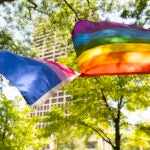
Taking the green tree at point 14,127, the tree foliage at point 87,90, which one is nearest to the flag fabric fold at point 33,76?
the tree foliage at point 87,90

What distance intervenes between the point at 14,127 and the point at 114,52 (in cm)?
1925

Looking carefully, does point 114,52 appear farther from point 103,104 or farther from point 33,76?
point 103,104

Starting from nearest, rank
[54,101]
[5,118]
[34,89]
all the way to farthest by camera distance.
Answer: [34,89] < [5,118] < [54,101]

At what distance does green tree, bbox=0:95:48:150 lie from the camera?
22.2 m

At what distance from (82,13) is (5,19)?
445 cm

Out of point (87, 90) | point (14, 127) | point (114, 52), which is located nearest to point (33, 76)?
point (114, 52)

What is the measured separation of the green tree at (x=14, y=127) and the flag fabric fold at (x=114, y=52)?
17.4m

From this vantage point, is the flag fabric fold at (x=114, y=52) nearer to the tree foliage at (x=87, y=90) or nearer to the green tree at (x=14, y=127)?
the tree foliage at (x=87, y=90)

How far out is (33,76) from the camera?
4.12m

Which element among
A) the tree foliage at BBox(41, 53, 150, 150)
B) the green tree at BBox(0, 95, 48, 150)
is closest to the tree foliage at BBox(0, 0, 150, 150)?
the tree foliage at BBox(41, 53, 150, 150)

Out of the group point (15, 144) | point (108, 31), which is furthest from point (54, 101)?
point (108, 31)

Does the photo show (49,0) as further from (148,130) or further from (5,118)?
(5,118)

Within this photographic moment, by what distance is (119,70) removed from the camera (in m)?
4.71

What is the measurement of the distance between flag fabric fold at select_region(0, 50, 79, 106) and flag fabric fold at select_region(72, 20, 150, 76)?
0.42 m
